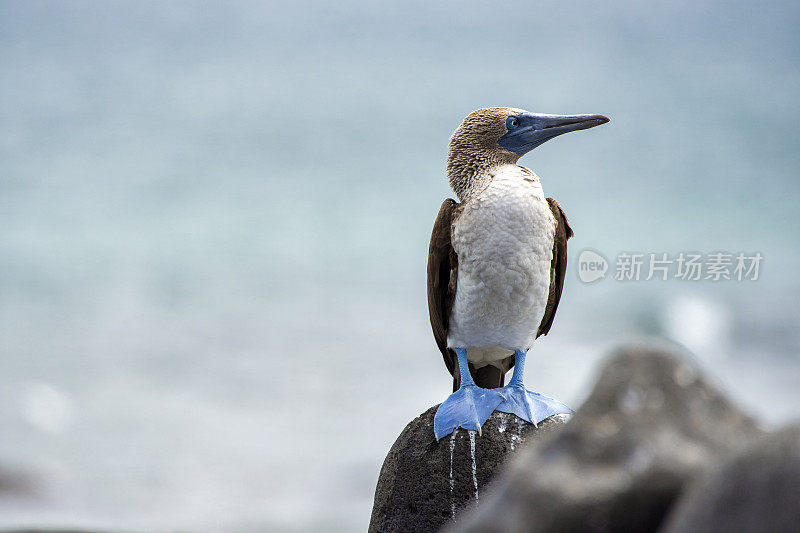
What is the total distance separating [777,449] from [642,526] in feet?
1.45

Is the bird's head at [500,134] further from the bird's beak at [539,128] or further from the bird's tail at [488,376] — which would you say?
the bird's tail at [488,376]

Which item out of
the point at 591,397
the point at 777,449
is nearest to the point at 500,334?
the point at 591,397

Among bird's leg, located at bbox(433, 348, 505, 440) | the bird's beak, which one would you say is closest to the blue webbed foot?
bird's leg, located at bbox(433, 348, 505, 440)

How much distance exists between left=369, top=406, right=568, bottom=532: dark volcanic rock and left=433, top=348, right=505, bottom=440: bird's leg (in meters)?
0.04

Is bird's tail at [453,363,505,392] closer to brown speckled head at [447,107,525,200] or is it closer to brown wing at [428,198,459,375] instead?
brown wing at [428,198,459,375]

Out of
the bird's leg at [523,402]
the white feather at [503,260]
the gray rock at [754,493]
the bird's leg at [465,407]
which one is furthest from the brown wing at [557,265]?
the gray rock at [754,493]

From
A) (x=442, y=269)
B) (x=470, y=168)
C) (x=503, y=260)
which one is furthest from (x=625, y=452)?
(x=470, y=168)

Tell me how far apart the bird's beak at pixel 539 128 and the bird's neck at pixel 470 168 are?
0.10m

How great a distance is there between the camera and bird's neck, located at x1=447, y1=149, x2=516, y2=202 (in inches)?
183

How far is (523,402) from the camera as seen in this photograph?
15.1 feet

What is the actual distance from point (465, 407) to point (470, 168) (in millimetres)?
1367

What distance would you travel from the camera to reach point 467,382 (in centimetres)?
471

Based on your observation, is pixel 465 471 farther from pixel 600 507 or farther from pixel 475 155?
pixel 600 507

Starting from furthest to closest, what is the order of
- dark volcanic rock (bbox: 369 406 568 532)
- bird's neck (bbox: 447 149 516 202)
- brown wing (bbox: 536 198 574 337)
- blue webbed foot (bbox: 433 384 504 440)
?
brown wing (bbox: 536 198 574 337)
bird's neck (bbox: 447 149 516 202)
blue webbed foot (bbox: 433 384 504 440)
dark volcanic rock (bbox: 369 406 568 532)
